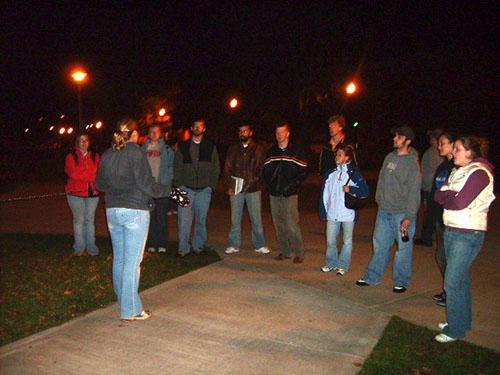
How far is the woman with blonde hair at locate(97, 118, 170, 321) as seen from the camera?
213 inches

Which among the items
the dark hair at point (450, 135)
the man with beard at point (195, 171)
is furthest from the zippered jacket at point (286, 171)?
the dark hair at point (450, 135)

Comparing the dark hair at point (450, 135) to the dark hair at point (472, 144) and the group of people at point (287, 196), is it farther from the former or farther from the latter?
the dark hair at point (472, 144)

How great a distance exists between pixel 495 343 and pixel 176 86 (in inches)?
1169

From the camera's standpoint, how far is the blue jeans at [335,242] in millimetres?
7391

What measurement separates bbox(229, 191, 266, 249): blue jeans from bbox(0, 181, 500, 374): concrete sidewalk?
44 cm

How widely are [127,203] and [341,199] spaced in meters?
3.00

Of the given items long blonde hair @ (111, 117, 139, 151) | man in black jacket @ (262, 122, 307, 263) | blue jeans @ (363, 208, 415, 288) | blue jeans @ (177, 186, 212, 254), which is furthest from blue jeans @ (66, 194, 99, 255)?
blue jeans @ (363, 208, 415, 288)

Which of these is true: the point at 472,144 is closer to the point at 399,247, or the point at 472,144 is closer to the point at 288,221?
the point at 399,247

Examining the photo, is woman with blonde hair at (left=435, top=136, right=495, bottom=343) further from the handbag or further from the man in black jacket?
the man in black jacket

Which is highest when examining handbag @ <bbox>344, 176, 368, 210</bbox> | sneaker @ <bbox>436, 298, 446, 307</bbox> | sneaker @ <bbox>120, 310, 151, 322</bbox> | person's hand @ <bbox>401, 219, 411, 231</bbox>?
handbag @ <bbox>344, 176, 368, 210</bbox>

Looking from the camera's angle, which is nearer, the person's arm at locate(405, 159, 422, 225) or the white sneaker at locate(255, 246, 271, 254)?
the person's arm at locate(405, 159, 422, 225)

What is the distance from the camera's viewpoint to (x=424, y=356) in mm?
4855

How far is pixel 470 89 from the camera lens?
31.5m

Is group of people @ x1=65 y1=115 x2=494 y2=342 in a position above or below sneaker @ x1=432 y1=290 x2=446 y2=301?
above
